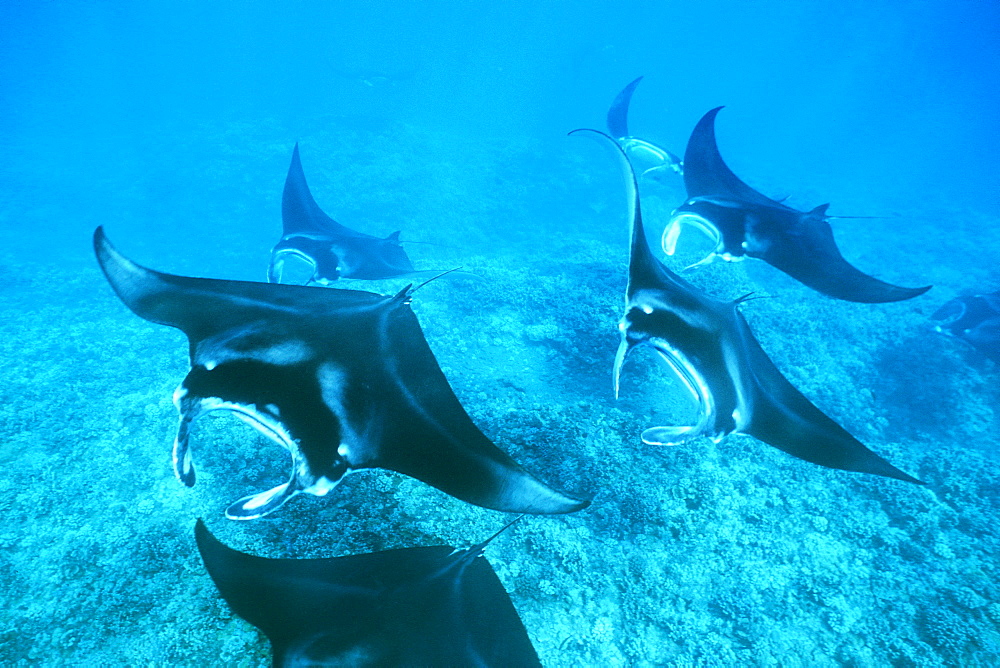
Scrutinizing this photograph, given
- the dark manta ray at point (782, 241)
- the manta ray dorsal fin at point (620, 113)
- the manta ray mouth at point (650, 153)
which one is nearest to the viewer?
the dark manta ray at point (782, 241)

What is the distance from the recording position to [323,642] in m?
1.89

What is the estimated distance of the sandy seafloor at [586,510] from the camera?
9.02 ft

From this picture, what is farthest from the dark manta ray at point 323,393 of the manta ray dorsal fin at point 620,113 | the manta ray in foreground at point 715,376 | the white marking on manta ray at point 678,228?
the manta ray dorsal fin at point 620,113

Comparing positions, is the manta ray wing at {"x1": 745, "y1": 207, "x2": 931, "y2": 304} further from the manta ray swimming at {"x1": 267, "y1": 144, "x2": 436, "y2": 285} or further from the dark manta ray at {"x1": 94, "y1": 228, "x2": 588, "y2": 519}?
the manta ray swimming at {"x1": 267, "y1": 144, "x2": 436, "y2": 285}

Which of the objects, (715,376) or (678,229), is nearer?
(715,376)

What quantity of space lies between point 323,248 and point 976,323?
429 inches

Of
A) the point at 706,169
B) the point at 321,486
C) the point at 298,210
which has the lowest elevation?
the point at 298,210

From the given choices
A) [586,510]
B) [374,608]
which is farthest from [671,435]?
[374,608]

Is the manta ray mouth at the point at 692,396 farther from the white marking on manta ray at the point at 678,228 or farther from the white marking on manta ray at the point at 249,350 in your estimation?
the white marking on manta ray at the point at 678,228

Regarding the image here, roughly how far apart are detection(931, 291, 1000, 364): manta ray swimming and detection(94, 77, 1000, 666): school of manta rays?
567cm

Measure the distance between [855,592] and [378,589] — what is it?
147 inches

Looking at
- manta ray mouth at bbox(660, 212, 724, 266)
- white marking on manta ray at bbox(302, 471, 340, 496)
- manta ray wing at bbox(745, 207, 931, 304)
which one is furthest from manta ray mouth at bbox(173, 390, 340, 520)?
manta ray wing at bbox(745, 207, 931, 304)

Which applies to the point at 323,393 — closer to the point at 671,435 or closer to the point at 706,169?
the point at 671,435

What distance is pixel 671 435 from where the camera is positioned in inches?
108
